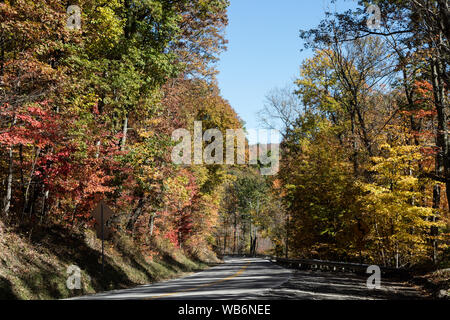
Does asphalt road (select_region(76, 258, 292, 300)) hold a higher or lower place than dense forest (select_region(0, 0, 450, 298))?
lower

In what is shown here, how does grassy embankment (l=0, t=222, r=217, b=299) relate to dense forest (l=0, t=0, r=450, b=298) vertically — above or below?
below

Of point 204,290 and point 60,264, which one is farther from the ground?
point 60,264

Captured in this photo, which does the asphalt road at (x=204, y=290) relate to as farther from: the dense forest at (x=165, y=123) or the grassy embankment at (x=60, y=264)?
the dense forest at (x=165, y=123)

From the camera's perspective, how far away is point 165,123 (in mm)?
22750

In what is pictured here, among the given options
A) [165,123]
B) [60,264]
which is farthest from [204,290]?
[165,123]

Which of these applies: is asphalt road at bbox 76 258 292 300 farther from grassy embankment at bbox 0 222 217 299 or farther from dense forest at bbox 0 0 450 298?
dense forest at bbox 0 0 450 298

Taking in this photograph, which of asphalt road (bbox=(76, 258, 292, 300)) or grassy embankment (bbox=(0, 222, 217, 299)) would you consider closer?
asphalt road (bbox=(76, 258, 292, 300))

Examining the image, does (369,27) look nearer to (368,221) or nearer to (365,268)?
(368,221)

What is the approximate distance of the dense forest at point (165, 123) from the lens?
12.5 metres

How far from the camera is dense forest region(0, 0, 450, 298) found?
1246cm

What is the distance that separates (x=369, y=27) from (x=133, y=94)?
1113 cm

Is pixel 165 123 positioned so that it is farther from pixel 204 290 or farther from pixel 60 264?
pixel 204 290

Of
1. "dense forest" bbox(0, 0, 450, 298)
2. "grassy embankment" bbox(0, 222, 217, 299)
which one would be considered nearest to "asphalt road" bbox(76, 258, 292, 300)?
"grassy embankment" bbox(0, 222, 217, 299)

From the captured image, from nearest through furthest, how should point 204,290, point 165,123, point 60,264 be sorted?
point 204,290 < point 60,264 < point 165,123
